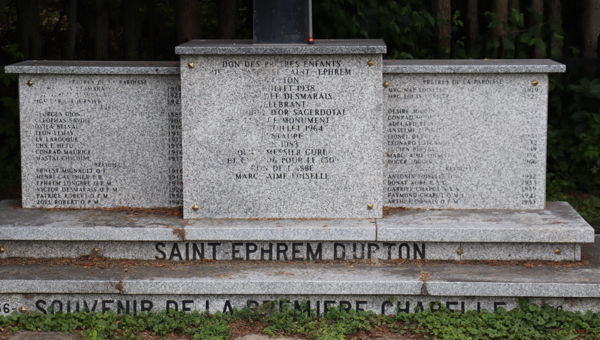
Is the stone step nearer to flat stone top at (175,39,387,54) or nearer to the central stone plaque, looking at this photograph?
the central stone plaque

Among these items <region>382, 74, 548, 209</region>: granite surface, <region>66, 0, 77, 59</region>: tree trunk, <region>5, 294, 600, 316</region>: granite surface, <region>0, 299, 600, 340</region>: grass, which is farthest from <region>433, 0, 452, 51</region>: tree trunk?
<region>0, 299, 600, 340</region>: grass

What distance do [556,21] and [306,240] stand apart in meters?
5.06

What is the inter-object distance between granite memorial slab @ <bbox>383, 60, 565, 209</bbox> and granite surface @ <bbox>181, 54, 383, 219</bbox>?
0.51m

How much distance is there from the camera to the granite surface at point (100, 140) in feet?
19.1

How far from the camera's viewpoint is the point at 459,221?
5352mm

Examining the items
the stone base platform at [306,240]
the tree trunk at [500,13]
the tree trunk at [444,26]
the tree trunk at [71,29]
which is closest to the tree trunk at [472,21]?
the tree trunk at [500,13]

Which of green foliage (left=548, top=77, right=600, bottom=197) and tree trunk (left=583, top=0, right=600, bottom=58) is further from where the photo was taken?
tree trunk (left=583, top=0, right=600, bottom=58)

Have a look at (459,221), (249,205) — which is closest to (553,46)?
(459,221)

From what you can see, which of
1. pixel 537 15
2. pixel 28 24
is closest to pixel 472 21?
pixel 537 15


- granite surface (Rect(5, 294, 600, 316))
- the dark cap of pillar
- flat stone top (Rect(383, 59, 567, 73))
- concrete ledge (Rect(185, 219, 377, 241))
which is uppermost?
the dark cap of pillar

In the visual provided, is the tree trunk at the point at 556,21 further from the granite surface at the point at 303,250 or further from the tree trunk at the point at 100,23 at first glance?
the tree trunk at the point at 100,23

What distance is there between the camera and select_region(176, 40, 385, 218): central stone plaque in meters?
5.34

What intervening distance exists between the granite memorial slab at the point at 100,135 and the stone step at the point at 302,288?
3.51 feet

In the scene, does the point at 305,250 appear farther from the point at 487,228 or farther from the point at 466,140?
the point at 466,140
